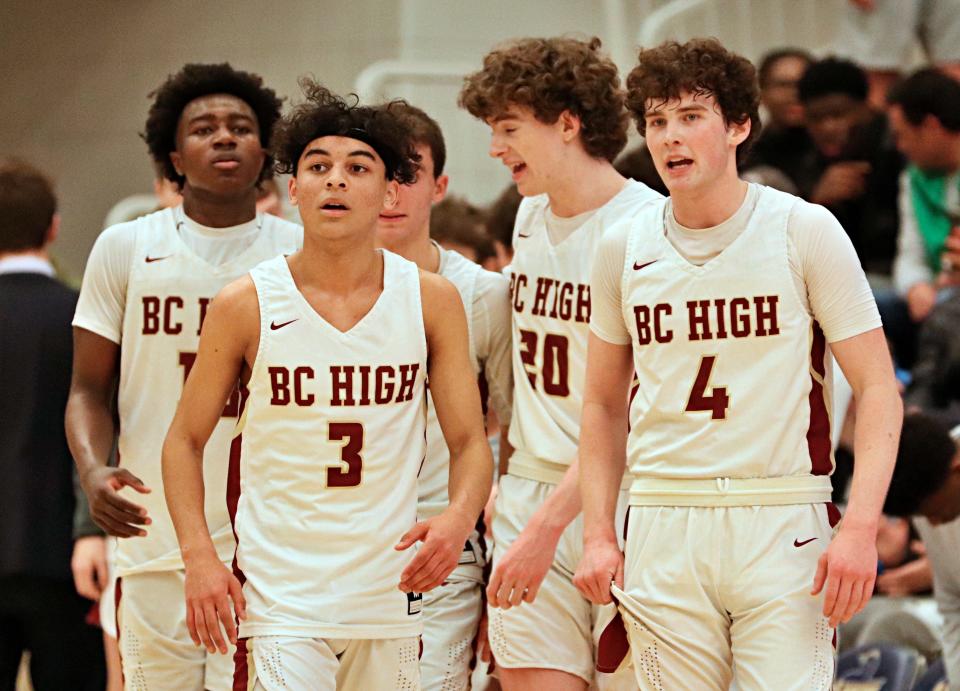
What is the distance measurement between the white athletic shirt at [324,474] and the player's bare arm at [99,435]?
53cm

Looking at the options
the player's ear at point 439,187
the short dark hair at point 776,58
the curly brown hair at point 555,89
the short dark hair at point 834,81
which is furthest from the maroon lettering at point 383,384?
the short dark hair at point 776,58

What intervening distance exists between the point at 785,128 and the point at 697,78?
4.89m

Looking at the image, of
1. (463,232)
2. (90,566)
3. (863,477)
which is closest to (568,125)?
(863,477)

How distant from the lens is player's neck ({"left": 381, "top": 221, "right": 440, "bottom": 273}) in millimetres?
5488

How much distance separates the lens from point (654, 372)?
14.3 feet

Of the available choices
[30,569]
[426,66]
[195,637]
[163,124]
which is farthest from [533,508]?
[426,66]

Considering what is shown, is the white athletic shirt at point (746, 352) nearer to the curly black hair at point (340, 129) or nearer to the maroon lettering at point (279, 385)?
the curly black hair at point (340, 129)

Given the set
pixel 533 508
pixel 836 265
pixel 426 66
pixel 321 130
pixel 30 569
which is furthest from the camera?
pixel 426 66

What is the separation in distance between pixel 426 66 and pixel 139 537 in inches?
222

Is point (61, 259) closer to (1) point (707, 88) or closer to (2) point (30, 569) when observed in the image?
(2) point (30, 569)

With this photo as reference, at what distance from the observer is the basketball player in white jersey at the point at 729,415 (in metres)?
4.11

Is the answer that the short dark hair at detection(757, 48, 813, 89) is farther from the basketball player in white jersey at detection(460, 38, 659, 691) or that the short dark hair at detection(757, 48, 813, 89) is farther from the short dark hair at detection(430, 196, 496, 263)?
the basketball player in white jersey at detection(460, 38, 659, 691)

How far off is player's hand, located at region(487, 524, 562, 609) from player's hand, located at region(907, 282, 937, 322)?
401 cm

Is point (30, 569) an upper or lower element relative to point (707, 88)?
lower
